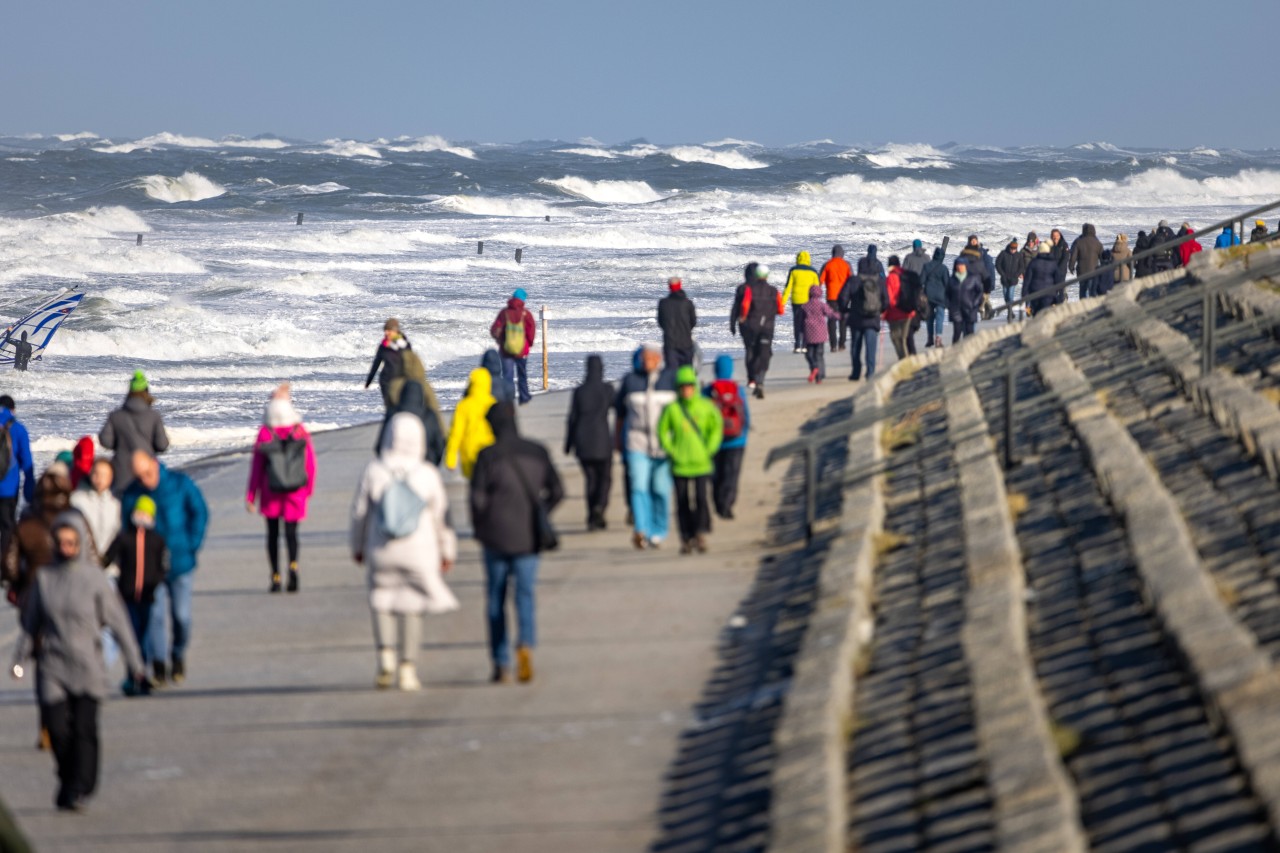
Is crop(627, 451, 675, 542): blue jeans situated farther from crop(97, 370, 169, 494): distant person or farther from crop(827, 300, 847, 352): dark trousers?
crop(827, 300, 847, 352): dark trousers

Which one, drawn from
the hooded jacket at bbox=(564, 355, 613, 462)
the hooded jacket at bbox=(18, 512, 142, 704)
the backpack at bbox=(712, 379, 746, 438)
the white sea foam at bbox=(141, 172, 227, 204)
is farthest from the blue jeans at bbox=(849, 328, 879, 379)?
the white sea foam at bbox=(141, 172, 227, 204)

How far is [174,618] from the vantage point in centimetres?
945

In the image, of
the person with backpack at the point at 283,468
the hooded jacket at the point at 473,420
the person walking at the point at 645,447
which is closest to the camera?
the person with backpack at the point at 283,468

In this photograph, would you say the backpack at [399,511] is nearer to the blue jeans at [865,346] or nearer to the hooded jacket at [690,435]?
the hooded jacket at [690,435]

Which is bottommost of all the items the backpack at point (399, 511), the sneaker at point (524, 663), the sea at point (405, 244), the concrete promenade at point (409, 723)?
the sea at point (405, 244)

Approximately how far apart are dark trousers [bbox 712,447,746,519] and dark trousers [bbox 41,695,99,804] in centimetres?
580

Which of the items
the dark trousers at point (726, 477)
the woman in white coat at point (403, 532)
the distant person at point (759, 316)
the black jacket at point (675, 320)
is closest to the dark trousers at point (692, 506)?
the dark trousers at point (726, 477)

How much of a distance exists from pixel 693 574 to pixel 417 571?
2.89 meters

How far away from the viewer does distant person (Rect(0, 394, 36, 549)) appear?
12.6 metres

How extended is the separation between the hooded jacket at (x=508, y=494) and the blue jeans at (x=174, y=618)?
5.88 feet

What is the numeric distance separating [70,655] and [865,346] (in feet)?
42.2

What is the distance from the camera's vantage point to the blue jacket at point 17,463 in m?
12.7

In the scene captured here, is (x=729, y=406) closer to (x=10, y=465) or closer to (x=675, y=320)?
(x=675, y=320)

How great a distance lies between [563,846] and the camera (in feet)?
21.5
